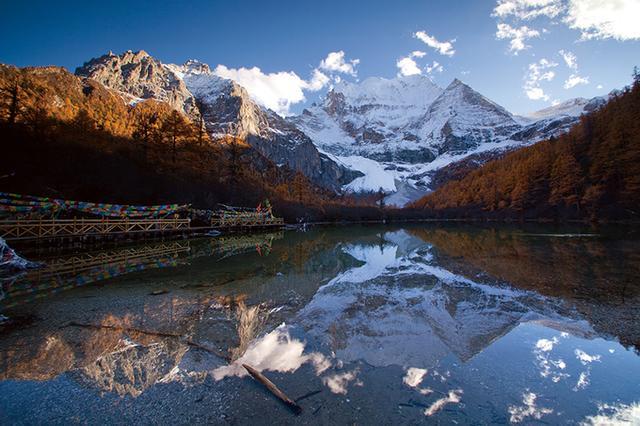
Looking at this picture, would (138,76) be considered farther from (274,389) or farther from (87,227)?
(274,389)

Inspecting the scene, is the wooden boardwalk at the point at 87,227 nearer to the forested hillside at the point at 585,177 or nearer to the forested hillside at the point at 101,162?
the forested hillside at the point at 101,162

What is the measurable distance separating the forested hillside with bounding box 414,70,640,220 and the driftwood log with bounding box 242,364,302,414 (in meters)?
53.8

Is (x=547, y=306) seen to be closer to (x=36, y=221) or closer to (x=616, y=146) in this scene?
(x=36, y=221)

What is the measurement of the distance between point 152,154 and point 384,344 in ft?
115

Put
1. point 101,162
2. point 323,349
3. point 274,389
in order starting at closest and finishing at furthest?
point 274,389, point 323,349, point 101,162

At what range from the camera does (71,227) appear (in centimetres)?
1891

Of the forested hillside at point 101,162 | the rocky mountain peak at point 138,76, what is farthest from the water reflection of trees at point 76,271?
the rocky mountain peak at point 138,76

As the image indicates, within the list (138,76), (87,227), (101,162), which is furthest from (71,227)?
(138,76)

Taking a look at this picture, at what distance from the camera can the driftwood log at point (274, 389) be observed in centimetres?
327

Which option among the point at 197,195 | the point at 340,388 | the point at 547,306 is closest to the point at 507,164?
the point at 197,195

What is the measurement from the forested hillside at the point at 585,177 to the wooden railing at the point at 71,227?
185ft

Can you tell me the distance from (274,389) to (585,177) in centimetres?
6519

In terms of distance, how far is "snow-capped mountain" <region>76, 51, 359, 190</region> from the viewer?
450ft

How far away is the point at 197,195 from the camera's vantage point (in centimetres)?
3234
